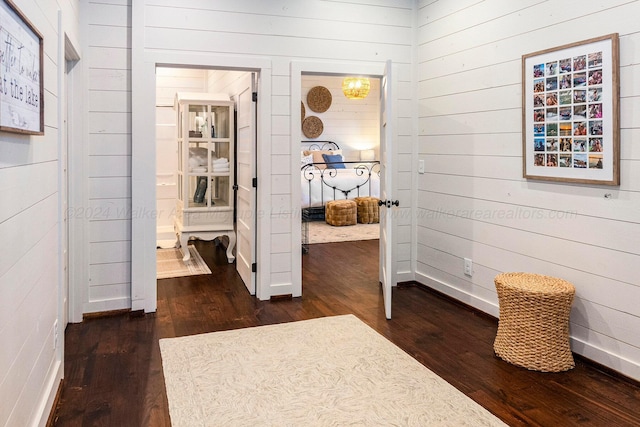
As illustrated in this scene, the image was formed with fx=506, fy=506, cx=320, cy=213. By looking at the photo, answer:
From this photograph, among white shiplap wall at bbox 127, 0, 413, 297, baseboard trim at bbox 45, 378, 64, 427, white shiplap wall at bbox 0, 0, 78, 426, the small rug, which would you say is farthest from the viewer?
the small rug

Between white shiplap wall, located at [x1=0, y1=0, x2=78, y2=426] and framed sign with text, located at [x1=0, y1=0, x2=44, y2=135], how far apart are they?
0.05 meters

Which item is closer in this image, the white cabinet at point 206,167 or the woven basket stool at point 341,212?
the white cabinet at point 206,167

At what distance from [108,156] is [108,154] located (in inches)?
0.6

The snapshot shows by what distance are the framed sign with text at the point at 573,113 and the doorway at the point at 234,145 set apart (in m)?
2.18

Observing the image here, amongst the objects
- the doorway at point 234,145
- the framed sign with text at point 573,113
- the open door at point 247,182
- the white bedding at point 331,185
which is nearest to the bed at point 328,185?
the white bedding at point 331,185

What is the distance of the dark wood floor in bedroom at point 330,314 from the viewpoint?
2.38 m

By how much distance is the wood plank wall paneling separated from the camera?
3674 mm

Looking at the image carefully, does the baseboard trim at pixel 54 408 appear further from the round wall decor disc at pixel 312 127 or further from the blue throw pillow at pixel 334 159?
the round wall decor disc at pixel 312 127

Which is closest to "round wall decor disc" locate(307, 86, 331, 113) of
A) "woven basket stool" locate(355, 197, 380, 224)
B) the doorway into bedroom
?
the doorway into bedroom

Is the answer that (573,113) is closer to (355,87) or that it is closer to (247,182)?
(247,182)

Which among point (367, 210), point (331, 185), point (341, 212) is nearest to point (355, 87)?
point (331, 185)

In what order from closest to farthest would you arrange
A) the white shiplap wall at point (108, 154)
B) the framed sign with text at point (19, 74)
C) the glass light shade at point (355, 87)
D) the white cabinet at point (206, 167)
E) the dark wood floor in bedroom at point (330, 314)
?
1. the framed sign with text at point (19, 74)
2. the dark wood floor in bedroom at point (330, 314)
3. the white shiplap wall at point (108, 154)
4. the white cabinet at point (206, 167)
5. the glass light shade at point (355, 87)

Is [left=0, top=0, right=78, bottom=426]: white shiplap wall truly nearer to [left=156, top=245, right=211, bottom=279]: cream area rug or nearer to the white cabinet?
[left=156, top=245, right=211, bottom=279]: cream area rug

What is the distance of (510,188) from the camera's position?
11.5ft
